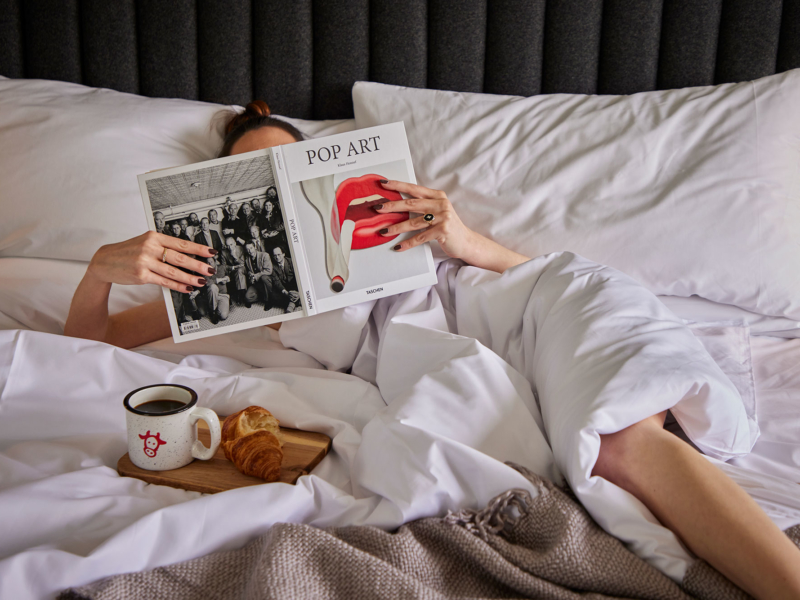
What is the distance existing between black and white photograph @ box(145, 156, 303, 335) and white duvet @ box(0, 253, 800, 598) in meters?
0.09

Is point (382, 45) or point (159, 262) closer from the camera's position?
point (159, 262)

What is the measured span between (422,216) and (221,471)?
0.52 metres

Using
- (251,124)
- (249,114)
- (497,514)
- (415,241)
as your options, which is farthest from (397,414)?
(249,114)

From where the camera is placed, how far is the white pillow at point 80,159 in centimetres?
123

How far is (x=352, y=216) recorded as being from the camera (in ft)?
3.31

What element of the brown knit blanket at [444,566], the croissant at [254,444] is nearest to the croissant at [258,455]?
the croissant at [254,444]

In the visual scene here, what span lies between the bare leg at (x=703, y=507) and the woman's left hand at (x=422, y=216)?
1.51 ft

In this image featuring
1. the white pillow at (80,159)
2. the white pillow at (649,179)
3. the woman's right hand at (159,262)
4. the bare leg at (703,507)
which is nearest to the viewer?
the bare leg at (703,507)

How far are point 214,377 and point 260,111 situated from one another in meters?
0.63

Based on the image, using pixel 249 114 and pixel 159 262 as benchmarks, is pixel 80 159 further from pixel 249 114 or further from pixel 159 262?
pixel 159 262

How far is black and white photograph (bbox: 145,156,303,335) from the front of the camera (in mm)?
958

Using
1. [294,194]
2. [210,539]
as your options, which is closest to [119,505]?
[210,539]

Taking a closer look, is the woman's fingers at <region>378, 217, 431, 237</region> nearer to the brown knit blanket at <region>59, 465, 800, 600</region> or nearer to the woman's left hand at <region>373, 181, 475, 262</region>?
the woman's left hand at <region>373, 181, 475, 262</region>

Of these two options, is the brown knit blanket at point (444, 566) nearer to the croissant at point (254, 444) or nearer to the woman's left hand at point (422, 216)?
the croissant at point (254, 444)
